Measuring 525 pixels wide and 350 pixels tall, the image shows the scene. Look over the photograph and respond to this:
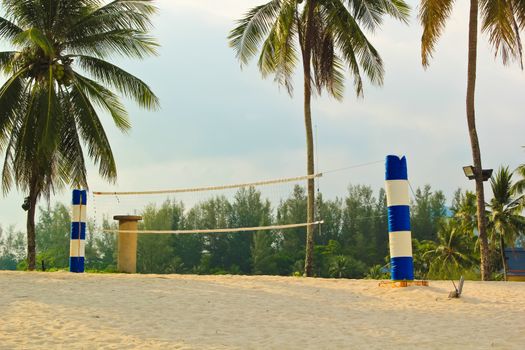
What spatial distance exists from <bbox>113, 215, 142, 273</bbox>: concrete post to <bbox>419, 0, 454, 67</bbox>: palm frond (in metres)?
7.37

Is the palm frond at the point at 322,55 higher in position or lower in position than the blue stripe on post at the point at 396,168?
higher

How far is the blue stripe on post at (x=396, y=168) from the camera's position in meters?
9.03

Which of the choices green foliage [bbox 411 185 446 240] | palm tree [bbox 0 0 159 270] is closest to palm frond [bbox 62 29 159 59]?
palm tree [bbox 0 0 159 270]

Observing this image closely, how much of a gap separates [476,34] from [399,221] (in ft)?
22.1

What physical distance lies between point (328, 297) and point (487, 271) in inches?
255

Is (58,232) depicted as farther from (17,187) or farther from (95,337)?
(95,337)

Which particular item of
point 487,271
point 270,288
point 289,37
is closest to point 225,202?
point 289,37

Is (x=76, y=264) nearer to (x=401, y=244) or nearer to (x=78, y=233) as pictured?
(x=78, y=233)

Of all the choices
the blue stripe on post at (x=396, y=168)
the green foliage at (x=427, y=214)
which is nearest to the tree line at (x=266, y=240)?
the green foliage at (x=427, y=214)

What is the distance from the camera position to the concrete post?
14.4 metres

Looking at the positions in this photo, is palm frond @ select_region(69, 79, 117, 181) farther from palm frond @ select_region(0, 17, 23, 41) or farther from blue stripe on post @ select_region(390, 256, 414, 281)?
blue stripe on post @ select_region(390, 256, 414, 281)

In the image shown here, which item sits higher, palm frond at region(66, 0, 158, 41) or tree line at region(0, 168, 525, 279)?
palm frond at region(66, 0, 158, 41)

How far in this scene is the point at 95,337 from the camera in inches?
228

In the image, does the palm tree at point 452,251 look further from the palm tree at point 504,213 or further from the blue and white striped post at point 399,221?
the blue and white striped post at point 399,221
